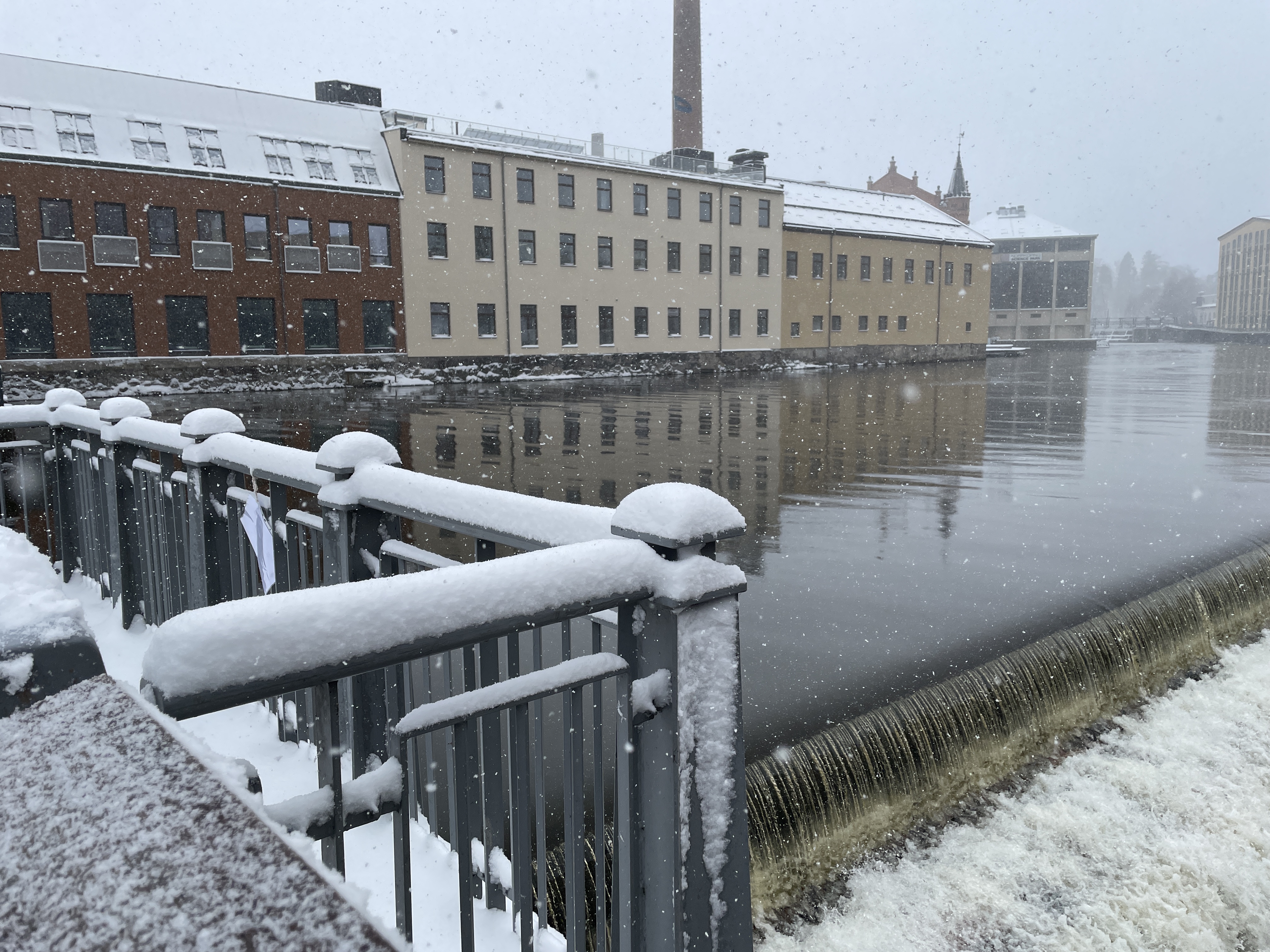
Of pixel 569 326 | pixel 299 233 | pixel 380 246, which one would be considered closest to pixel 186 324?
pixel 299 233

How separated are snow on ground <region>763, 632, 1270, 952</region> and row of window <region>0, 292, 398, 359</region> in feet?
95.1

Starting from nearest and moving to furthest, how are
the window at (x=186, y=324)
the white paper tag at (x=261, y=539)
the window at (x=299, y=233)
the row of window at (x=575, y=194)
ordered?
the white paper tag at (x=261, y=539) → the window at (x=186, y=324) → the window at (x=299, y=233) → the row of window at (x=575, y=194)

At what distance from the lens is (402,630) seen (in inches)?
58.5

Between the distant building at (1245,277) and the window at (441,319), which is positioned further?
the distant building at (1245,277)

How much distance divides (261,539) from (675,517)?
2.36m

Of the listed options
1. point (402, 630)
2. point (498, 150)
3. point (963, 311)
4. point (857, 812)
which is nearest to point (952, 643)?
point (857, 812)

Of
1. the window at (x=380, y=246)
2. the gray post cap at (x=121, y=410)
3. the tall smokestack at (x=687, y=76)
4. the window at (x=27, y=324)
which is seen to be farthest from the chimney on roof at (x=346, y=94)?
the gray post cap at (x=121, y=410)

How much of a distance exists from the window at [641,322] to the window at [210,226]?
1709 centimetres

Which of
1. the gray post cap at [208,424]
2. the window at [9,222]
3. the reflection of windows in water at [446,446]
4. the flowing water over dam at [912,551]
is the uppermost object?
the window at [9,222]

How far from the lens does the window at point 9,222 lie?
25.7 metres

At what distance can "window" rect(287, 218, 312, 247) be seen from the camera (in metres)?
30.5

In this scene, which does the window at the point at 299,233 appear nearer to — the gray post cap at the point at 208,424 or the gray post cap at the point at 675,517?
the gray post cap at the point at 208,424

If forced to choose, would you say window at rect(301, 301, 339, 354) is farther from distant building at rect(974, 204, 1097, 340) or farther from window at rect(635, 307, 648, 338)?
distant building at rect(974, 204, 1097, 340)

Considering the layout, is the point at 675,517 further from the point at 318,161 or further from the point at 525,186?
the point at 525,186
